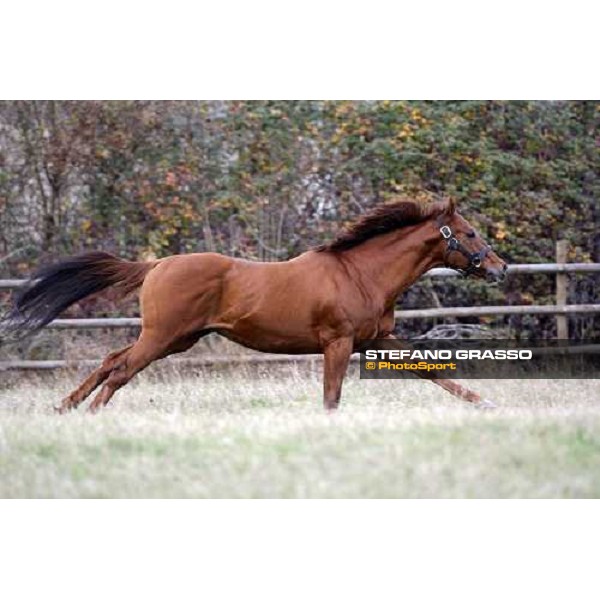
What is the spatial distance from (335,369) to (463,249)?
4.81 feet

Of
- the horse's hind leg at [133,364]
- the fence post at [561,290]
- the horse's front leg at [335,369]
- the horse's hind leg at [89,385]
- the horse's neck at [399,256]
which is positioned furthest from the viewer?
the fence post at [561,290]

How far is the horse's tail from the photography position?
26.6 ft

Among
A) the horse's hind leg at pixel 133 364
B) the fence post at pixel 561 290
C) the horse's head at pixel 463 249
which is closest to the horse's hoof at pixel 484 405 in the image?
the horse's head at pixel 463 249

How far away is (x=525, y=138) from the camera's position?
11.9 m

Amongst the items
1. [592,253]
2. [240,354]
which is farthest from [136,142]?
[592,253]

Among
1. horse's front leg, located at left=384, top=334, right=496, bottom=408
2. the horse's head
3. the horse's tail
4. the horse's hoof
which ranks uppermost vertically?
the horse's head

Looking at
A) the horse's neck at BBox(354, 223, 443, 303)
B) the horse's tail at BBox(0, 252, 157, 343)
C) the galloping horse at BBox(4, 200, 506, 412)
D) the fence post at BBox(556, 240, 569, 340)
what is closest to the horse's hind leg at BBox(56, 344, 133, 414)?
the galloping horse at BBox(4, 200, 506, 412)

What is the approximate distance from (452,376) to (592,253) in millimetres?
3684

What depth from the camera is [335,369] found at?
24.8ft

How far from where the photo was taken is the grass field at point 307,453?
A: 545 cm

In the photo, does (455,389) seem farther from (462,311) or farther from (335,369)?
(462,311)

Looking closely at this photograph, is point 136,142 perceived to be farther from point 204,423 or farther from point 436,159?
point 204,423

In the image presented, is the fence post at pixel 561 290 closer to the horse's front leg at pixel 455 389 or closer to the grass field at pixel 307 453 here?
the horse's front leg at pixel 455 389

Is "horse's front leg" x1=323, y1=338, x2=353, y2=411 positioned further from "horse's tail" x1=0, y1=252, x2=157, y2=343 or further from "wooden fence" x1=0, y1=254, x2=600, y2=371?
"wooden fence" x1=0, y1=254, x2=600, y2=371
